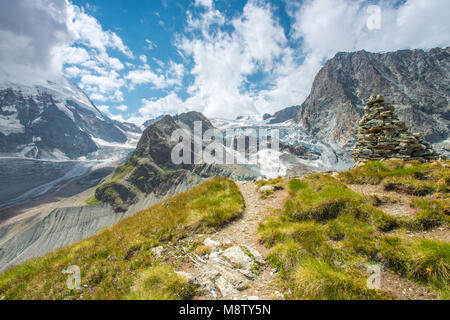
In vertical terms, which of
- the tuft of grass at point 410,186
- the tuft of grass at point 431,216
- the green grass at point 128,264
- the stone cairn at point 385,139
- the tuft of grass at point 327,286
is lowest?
the green grass at point 128,264

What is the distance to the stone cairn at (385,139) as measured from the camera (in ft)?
46.5

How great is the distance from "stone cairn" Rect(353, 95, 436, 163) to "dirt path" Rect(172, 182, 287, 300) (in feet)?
45.6

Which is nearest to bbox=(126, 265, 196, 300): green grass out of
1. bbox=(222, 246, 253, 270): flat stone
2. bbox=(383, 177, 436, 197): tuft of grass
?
bbox=(222, 246, 253, 270): flat stone

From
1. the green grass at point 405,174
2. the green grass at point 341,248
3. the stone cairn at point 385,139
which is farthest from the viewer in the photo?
the stone cairn at point 385,139

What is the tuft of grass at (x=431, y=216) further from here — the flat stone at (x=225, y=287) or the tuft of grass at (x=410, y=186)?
the flat stone at (x=225, y=287)

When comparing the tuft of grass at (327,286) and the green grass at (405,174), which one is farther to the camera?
the green grass at (405,174)

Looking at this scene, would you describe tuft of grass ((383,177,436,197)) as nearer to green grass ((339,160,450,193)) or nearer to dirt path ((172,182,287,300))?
green grass ((339,160,450,193))

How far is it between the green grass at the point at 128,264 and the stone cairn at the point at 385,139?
518 inches

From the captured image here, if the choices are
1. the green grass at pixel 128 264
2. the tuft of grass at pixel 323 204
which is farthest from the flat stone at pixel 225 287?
the tuft of grass at pixel 323 204

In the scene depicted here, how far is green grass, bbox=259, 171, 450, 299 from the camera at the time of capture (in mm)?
4414

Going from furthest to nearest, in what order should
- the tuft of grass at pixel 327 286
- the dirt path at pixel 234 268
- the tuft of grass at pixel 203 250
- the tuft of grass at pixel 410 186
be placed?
the tuft of grass at pixel 410 186
the tuft of grass at pixel 203 250
the dirt path at pixel 234 268
the tuft of grass at pixel 327 286

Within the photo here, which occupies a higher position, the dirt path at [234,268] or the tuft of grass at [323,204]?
the tuft of grass at [323,204]

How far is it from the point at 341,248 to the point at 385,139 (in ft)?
46.9
